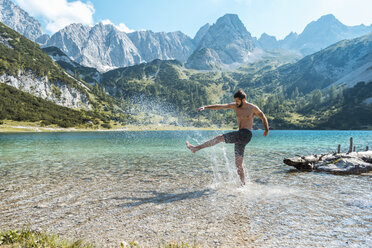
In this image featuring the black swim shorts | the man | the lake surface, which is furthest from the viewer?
the black swim shorts

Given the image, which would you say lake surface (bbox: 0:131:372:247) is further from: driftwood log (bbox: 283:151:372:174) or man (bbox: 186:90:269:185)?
driftwood log (bbox: 283:151:372:174)

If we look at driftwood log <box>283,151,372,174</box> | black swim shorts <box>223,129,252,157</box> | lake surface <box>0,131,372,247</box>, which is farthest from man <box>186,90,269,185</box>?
driftwood log <box>283,151,372,174</box>

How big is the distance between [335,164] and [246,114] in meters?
12.6

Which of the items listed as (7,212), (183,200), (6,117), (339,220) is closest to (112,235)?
(183,200)

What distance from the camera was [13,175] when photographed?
15570 millimetres

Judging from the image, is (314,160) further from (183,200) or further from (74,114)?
(74,114)

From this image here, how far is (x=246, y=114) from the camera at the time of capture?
10.6m

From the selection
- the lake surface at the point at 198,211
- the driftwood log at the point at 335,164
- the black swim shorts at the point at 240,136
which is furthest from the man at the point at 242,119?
the driftwood log at the point at 335,164

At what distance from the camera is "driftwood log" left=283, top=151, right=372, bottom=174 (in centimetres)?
1716

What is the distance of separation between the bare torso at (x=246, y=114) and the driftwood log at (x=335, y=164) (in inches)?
417

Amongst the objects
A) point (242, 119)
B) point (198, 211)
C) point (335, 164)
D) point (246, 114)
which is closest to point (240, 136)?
point (242, 119)

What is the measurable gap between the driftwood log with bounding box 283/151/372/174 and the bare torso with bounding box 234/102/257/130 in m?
10.6

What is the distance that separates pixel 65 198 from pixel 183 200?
536cm

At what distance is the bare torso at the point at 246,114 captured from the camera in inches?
413
